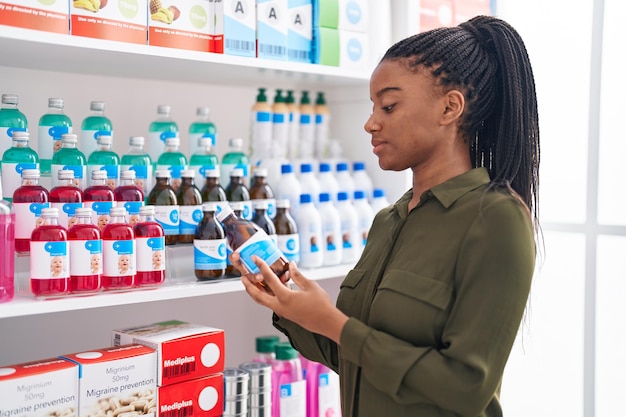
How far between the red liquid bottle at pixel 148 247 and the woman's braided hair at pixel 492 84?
2.37 ft

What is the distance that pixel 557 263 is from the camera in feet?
8.17

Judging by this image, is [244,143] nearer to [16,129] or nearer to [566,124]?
[16,129]

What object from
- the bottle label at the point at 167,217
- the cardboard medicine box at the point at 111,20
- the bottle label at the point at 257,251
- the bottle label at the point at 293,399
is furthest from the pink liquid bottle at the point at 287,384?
the cardboard medicine box at the point at 111,20

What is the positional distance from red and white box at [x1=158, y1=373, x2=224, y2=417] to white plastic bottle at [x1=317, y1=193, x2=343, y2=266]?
21.5 inches

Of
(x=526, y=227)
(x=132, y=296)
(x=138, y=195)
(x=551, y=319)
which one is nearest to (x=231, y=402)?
(x=132, y=296)

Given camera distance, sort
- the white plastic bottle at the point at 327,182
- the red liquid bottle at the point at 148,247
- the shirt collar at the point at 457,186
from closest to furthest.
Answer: the shirt collar at the point at 457,186, the red liquid bottle at the point at 148,247, the white plastic bottle at the point at 327,182

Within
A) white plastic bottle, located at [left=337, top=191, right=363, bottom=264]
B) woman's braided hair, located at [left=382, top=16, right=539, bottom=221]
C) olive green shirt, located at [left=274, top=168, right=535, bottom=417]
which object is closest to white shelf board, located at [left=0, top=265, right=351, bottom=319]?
white plastic bottle, located at [left=337, top=191, right=363, bottom=264]

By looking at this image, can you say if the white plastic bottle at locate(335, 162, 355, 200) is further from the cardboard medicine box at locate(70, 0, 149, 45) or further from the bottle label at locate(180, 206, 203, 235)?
the cardboard medicine box at locate(70, 0, 149, 45)

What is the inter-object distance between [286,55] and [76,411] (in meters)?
1.12

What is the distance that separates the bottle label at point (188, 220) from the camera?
1855 mm

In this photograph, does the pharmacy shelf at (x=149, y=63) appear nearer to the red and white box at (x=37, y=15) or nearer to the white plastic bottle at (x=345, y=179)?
the red and white box at (x=37, y=15)

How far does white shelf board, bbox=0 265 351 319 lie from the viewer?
1458 mm

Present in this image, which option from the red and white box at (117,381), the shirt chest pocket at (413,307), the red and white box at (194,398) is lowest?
the red and white box at (194,398)

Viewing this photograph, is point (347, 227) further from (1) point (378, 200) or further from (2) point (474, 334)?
(2) point (474, 334)
